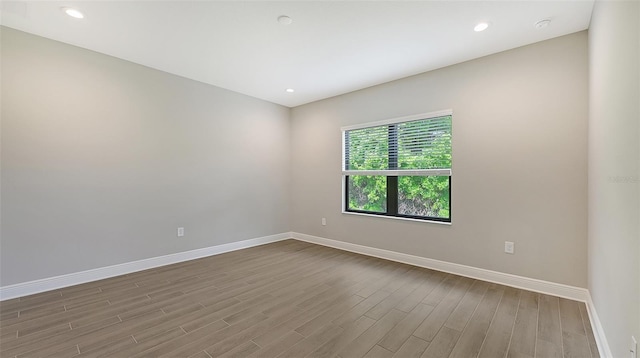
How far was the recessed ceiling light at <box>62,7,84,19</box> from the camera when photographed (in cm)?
228

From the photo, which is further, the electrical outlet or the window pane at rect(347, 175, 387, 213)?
the window pane at rect(347, 175, 387, 213)

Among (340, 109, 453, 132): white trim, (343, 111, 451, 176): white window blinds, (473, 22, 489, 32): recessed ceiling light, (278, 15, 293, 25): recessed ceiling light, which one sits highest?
(278, 15, 293, 25): recessed ceiling light

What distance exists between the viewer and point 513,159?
2.85 m

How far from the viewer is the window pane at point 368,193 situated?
4113 millimetres

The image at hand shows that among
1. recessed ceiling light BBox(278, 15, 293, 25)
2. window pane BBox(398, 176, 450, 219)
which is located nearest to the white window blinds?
window pane BBox(398, 176, 450, 219)

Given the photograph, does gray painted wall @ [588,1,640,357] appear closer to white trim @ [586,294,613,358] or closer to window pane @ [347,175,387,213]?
white trim @ [586,294,613,358]

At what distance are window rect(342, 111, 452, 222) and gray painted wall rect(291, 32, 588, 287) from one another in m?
0.15

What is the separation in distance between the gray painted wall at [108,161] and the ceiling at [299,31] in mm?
341

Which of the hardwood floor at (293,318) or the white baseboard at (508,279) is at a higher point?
the white baseboard at (508,279)

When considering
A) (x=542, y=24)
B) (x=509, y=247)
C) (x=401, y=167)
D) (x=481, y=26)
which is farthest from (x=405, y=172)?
(x=542, y=24)

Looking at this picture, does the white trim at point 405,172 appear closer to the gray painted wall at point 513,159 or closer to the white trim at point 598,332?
the gray painted wall at point 513,159

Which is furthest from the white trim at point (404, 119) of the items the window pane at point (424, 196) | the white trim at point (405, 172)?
the window pane at point (424, 196)

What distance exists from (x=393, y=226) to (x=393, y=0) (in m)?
2.80

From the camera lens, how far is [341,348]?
1798 millimetres
